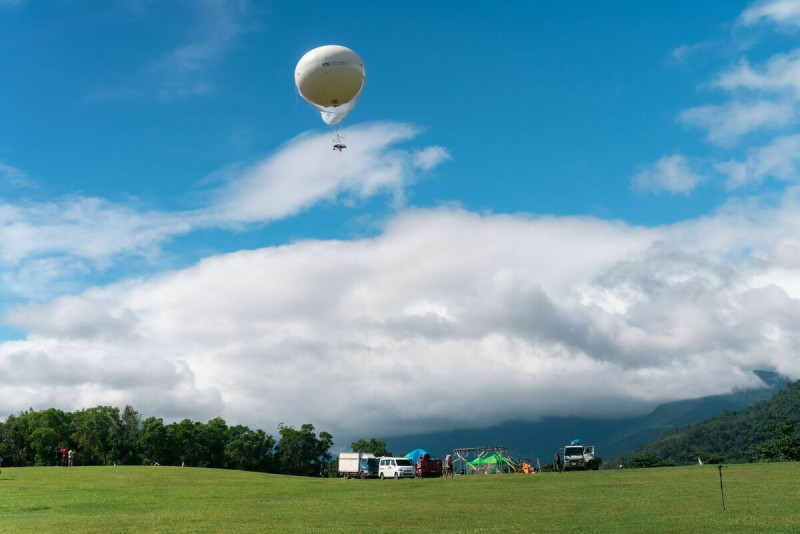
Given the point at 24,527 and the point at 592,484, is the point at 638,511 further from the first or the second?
the point at 24,527

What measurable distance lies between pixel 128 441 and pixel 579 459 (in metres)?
87.9

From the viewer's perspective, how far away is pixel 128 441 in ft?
407

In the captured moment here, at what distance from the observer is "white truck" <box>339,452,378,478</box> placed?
76.1m

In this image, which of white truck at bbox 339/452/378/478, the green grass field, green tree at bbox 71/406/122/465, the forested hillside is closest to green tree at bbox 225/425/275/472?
green tree at bbox 71/406/122/465

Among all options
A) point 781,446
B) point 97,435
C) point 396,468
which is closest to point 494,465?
point 396,468

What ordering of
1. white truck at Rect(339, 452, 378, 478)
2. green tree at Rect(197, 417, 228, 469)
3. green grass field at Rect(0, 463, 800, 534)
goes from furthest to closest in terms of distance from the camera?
green tree at Rect(197, 417, 228, 469) < white truck at Rect(339, 452, 378, 478) < green grass field at Rect(0, 463, 800, 534)

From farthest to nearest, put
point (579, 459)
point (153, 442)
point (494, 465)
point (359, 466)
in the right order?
1. point (153, 442)
2. point (359, 466)
3. point (494, 465)
4. point (579, 459)

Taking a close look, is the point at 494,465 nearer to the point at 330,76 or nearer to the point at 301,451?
the point at 330,76

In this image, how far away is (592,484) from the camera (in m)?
40.8

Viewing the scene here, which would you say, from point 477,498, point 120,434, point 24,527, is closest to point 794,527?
point 477,498

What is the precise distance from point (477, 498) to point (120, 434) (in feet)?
346

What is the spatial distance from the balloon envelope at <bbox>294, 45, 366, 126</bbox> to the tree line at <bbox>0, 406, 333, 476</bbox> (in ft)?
303

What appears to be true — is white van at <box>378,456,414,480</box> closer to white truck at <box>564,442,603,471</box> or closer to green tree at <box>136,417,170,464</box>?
white truck at <box>564,442,603,471</box>

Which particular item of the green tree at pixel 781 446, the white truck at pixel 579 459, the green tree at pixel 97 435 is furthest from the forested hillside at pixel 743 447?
the green tree at pixel 97 435
